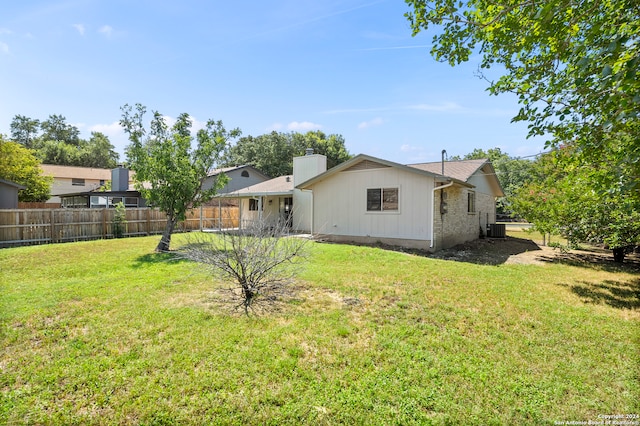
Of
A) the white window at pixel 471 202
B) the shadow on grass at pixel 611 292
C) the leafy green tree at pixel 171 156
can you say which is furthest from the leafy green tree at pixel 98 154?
the shadow on grass at pixel 611 292

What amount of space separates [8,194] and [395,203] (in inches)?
778

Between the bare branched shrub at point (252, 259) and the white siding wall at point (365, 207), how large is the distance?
23.2ft

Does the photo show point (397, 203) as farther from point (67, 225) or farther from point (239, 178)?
point (239, 178)

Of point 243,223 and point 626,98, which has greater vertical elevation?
point 626,98

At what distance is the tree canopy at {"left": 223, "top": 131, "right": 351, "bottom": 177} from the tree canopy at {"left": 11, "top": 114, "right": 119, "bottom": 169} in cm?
2380

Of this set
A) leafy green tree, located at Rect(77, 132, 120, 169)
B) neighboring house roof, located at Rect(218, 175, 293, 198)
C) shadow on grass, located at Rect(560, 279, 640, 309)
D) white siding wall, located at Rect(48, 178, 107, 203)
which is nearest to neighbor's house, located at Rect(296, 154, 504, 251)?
neighboring house roof, located at Rect(218, 175, 293, 198)

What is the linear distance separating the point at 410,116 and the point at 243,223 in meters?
9.67

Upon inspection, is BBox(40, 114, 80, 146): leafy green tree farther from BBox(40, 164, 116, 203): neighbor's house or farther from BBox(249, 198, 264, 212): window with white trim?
BBox(249, 198, 264, 212): window with white trim

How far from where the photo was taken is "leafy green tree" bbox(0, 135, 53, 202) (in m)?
21.7

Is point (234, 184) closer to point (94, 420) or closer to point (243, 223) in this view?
point (243, 223)

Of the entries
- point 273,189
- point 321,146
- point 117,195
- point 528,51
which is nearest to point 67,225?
point 117,195

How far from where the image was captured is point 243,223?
5.79 meters

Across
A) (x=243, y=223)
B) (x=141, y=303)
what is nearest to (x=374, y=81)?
(x=243, y=223)

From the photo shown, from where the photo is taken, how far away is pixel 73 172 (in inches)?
1326
